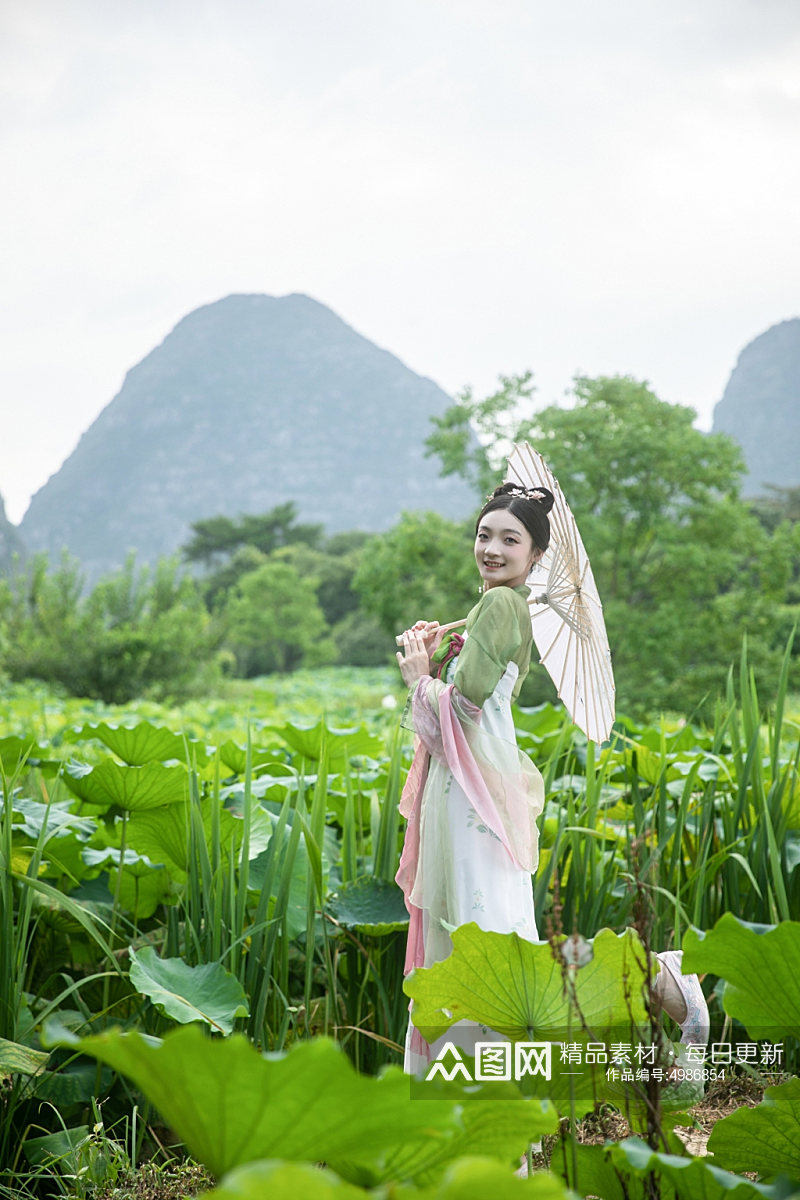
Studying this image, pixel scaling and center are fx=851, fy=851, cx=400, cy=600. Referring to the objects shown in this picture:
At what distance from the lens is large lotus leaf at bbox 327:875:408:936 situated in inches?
61.6

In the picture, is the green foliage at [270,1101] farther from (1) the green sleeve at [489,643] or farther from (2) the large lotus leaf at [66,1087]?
(2) the large lotus leaf at [66,1087]

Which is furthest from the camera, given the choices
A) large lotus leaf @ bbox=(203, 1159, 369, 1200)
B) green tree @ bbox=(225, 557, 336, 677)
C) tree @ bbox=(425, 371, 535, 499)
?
green tree @ bbox=(225, 557, 336, 677)

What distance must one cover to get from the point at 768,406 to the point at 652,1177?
93.6m

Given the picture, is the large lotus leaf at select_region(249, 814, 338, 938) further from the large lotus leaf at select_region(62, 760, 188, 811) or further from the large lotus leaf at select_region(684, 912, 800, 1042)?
the large lotus leaf at select_region(684, 912, 800, 1042)

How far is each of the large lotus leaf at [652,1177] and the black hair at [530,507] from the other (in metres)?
1.02

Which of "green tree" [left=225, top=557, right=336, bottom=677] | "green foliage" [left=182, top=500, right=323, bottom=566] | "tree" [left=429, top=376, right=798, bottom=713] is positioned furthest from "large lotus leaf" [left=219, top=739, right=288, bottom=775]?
"green foliage" [left=182, top=500, right=323, bottom=566]

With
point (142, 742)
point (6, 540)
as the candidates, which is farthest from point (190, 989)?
point (6, 540)

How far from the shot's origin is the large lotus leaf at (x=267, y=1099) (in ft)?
1.31

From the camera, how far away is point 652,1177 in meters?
0.58

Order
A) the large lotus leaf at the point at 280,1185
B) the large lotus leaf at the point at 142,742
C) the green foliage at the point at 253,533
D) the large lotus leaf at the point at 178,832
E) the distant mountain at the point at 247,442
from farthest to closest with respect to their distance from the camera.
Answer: the distant mountain at the point at 247,442
the green foliage at the point at 253,533
the large lotus leaf at the point at 142,742
the large lotus leaf at the point at 178,832
the large lotus leaf at the point at 280,1185

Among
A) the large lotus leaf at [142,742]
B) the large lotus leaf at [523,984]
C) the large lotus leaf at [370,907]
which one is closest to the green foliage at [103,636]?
the large lotus leaf at [142,742]

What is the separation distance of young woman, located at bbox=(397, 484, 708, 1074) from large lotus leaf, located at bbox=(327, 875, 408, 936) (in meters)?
0.10

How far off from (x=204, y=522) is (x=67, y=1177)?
4305cm

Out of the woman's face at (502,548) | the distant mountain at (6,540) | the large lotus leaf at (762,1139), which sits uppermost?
the distant mountain at (6,540)
